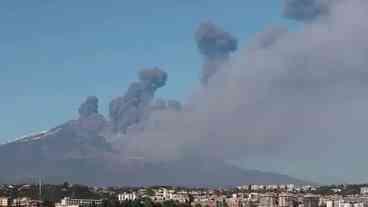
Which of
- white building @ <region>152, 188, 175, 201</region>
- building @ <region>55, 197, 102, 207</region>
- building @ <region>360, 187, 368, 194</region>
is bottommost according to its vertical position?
building @ <region>55, 197, 102, 207</region>

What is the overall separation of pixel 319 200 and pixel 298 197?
2.14 meters

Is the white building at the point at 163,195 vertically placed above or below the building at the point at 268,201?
above

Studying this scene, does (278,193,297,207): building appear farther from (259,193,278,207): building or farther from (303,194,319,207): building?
(303,194,319,207): building

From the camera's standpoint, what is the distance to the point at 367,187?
108500mm

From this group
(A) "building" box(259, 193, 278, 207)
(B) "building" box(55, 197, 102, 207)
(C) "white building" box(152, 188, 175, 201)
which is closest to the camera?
(B) "building" box(55, 197, 102, 207)

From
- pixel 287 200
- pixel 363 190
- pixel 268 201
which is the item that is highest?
pixel 363 190

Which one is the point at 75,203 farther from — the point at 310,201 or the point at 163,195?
the point at 310,201

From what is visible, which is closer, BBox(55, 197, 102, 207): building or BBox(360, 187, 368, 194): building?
BBox(55, 197, 102, 207): building

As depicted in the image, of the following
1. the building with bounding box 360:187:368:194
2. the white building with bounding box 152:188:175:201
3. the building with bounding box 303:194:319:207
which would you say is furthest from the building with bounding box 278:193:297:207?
the building with bounding box 360:187:368:194

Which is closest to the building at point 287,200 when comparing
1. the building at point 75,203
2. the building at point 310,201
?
the building at point 310,201

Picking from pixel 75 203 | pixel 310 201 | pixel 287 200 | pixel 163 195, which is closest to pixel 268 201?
pixel 287 200

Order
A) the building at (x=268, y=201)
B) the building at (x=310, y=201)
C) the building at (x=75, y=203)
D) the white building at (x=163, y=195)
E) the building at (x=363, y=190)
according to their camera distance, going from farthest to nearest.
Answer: the building at (x=363, y=190) → the building at (x=310, y=201) → the white building at (x=163, y=195) → the building at (x=268, y=201) → the building at (x=75, y=203)

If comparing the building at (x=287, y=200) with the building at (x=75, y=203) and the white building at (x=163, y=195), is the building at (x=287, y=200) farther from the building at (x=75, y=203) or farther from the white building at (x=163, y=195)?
the building at (x=75, y=203)

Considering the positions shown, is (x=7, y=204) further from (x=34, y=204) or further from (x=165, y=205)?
(x=165, y=205)
